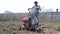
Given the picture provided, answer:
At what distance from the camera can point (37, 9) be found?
45.1 ft

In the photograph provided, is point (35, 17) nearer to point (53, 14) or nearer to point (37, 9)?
point (37, 9)

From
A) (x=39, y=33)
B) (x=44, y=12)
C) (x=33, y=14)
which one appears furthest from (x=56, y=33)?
(x=44, y=12)

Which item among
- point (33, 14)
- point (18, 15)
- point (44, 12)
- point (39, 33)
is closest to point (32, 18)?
point (33, 14)

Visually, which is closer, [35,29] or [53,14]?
[35,29]

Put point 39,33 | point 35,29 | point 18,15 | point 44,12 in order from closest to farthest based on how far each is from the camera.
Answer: point 39,33 → point 35,29 → point 44,12 → point 18,15

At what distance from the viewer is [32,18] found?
13617 mm

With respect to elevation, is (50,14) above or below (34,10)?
below

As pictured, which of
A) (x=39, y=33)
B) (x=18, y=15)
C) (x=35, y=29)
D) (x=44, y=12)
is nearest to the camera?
(x=39, y=33)

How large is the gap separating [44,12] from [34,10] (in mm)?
14275

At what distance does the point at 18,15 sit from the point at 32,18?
16.6m

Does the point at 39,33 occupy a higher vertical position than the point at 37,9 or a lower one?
lower

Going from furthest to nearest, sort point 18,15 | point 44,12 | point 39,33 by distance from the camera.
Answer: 1. point 18,15
2. point 44,12
3. point 39,33

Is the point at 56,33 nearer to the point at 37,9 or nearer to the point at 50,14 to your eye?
the point at 37,9

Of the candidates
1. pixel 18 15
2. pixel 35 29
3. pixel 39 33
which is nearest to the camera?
pixel 39 33
